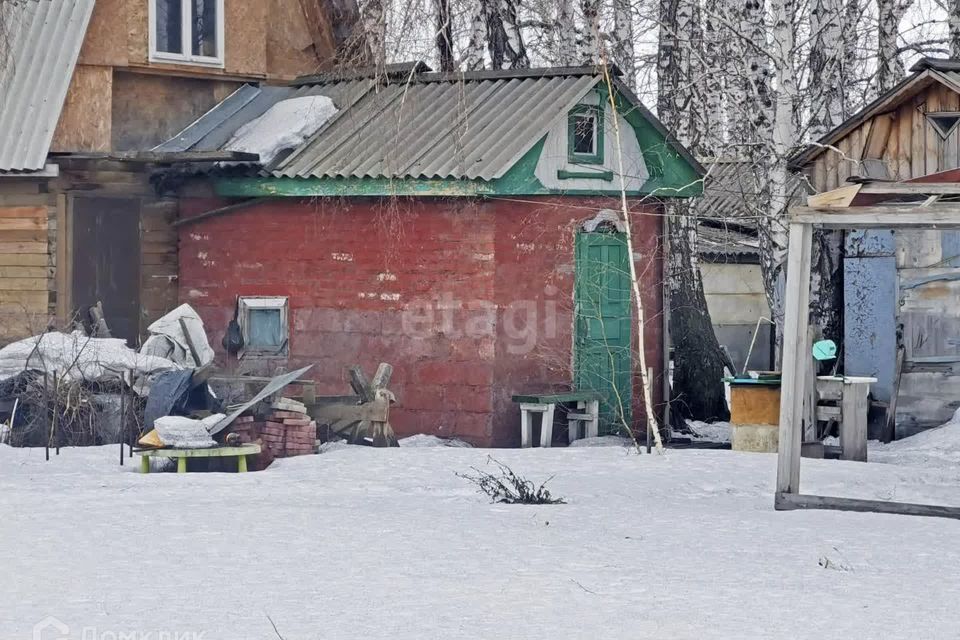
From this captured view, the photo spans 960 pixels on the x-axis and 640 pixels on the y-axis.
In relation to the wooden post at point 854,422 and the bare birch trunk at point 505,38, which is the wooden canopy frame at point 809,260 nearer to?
the wooden post at point 854,422

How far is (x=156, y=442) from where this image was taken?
14.0 meters

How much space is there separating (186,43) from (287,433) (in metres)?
6.27

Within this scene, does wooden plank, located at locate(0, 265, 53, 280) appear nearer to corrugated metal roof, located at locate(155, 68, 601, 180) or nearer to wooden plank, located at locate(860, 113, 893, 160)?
corrugated metal roof, located at locate(155, 68, 601, 180)

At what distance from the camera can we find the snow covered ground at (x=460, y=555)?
7.82m

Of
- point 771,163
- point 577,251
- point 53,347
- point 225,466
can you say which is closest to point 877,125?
point 771,163

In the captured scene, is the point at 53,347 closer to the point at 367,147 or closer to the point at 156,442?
the point at 156,442

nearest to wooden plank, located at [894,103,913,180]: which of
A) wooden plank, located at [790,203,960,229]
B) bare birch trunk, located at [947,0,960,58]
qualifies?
bare birch trunk, located at [947,0,960,58]

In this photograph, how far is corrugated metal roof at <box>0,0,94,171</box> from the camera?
1767cm

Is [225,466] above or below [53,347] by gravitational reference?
below

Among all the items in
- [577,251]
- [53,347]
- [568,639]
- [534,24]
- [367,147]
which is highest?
[534,24]

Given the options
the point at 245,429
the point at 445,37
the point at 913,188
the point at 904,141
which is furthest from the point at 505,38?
the point at 913,188

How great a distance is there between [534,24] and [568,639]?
15.1 meters

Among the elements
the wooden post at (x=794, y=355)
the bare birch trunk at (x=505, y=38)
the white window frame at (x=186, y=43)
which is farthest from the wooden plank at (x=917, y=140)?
the white window frame at (x=186, y=43)
